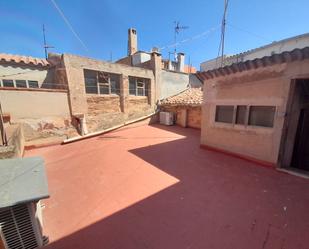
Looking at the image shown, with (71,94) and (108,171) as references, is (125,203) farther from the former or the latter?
(71,94)

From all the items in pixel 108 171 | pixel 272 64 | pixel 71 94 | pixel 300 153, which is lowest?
pixel 108 171

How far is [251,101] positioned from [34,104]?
927 cm

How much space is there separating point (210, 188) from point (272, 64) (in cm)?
384

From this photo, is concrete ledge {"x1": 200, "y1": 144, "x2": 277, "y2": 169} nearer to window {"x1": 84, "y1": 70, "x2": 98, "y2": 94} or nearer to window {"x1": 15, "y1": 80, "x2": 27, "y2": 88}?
window {"x1": 84, "y1": 70, "x2": 98, "y2": 94}

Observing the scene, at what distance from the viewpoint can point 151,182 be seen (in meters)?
3.92

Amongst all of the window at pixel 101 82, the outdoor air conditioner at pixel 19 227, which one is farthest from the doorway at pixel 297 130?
the window at pixel 101 82

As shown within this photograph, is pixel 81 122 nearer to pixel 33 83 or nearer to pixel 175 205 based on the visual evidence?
pixel 33 83

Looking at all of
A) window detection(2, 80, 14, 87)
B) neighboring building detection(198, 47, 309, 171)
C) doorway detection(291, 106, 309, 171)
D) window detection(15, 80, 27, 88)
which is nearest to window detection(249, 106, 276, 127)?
neighboring building detection(198, 47, 309, 171)

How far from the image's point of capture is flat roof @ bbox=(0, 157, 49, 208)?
164 cm

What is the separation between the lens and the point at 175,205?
9.86 feet

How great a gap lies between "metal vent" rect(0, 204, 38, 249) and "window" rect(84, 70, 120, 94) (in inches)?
336

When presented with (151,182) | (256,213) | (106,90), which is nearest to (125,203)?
(151,182)

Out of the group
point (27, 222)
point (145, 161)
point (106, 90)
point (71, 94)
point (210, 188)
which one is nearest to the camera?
point (27, 222)

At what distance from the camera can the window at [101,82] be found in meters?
9.35
